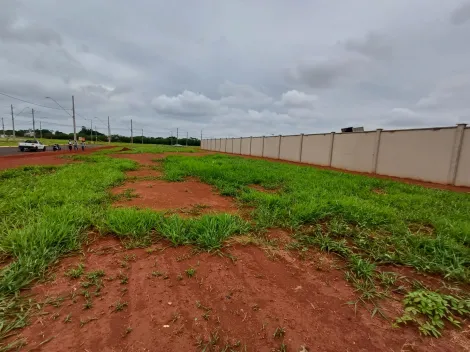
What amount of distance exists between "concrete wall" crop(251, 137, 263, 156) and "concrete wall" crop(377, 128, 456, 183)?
13.7m

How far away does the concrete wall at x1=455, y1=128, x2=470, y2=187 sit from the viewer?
310 inches

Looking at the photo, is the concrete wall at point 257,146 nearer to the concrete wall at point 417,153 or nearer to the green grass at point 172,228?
the concrete wall at point 417,153

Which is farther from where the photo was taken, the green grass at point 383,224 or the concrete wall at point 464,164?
the concrete wall at point 464,164

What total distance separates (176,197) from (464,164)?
973cm

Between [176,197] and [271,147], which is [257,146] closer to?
[271,147]

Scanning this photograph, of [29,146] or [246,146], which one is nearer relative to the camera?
[29,146]

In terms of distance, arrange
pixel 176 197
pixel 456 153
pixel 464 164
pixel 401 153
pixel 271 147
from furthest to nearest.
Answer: pixel 271 147 → pixel 401 153 → pixel 456 153 → pixel 464 164 → pixel 176 197

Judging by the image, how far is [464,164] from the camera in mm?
7992

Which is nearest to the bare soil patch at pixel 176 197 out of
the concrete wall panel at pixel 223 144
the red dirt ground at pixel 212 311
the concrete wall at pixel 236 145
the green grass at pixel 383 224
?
the green grass at pixel 383 224

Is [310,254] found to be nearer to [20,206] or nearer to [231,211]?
[231,211]

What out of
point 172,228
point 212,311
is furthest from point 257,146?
point 212,311

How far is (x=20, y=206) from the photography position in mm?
3465

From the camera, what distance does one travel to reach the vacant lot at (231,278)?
1550mm

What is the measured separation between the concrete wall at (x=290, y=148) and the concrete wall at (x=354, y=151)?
376cm
